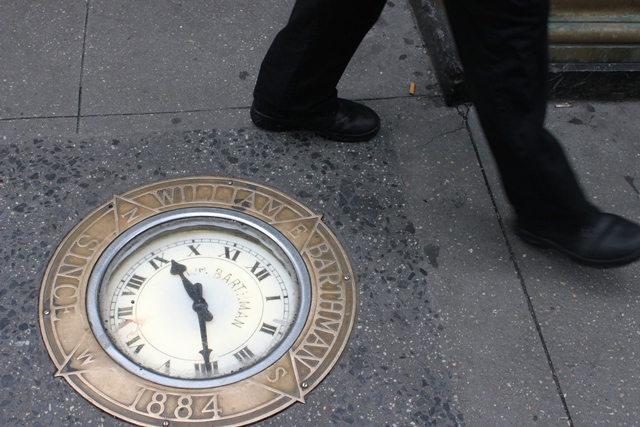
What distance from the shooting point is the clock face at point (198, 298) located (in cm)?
178

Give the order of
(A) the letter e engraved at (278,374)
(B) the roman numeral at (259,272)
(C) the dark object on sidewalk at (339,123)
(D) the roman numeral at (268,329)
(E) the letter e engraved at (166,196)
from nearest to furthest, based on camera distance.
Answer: (A) the letter e engraved at (278,374), (D) the roman numeral at (268,329), (B) the roman numeral at (259,272), (E) the letter e engraved at (166,196), (C) the dark object on sidewalk at (339,123)

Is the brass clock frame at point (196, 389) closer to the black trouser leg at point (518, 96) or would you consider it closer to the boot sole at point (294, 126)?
the boot sole at point (294, 126)

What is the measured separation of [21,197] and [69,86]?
57 centimetres

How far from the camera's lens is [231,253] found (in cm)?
201

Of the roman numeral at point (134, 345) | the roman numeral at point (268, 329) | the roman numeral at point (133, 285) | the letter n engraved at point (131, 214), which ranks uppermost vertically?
the letter n engraved at point (131, 214)

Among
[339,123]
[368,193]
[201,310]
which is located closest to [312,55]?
[339,123]

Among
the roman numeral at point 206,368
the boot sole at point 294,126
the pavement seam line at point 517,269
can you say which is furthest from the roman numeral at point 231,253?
the pavement seam line at point 517,269

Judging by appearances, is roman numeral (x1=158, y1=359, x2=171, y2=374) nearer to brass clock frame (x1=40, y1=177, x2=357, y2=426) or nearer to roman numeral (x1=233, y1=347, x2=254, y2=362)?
brass clock frame (x1=40, y1=177, x2=357, y2=426)

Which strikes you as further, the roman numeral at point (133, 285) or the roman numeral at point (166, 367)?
the roman numeral at point (133, 285)

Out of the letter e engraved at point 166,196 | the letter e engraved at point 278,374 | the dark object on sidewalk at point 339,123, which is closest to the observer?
the letter e engraved at point 278,374

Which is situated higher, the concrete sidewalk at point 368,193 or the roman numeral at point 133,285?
the concrete sidewalk at point 368,193

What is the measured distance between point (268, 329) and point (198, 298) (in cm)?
23

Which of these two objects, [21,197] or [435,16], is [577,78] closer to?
[435,16]

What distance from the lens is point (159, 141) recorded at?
7.53ft
